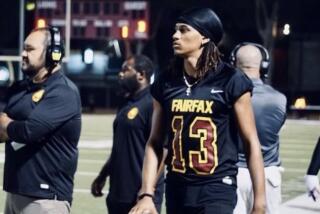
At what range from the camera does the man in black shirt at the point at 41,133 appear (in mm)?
5434

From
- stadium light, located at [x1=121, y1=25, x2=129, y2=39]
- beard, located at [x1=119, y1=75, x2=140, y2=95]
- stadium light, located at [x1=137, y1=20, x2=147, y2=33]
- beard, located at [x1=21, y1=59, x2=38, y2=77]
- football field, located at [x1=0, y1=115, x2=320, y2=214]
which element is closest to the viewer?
beard, located at [x1=21, y1=59, x2=38, y2=77]

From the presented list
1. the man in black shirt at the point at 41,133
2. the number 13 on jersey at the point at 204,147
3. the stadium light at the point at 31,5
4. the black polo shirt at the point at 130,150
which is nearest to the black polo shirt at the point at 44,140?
the man in black shirt at the point at 41,133

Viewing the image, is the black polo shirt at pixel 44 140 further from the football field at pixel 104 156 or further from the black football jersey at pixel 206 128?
the football field at pixel 104 156

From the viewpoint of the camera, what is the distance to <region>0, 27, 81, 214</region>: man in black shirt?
5434 mm

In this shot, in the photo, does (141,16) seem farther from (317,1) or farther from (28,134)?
(28,134)

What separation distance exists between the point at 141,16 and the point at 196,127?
30646mm

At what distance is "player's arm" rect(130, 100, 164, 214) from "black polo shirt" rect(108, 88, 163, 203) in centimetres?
168

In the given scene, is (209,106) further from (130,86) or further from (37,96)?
(130,86)

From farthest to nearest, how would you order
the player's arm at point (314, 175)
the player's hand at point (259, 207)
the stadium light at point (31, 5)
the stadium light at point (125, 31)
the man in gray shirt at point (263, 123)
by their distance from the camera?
the stadium light at point (125, 31) < the stadium light at point (31, 5) < the man in gray shirt at point (263, 123) < the player's arm at point (314, 175) < the player's hand at point (259, 207)

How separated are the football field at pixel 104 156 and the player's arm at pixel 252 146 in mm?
6800

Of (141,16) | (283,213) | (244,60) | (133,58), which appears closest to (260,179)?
(244,60)

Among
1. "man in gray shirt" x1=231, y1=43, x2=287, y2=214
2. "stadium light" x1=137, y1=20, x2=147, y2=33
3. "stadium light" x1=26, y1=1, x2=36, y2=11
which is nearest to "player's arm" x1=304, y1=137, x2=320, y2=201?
"man in gray shirt" x1=231, y1=43, x2=287, y2=214

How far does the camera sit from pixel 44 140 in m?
5.46

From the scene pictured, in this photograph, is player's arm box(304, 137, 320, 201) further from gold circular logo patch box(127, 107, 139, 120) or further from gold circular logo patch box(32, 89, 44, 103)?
gold circular logo patch box(32, 89, 44, 103)
